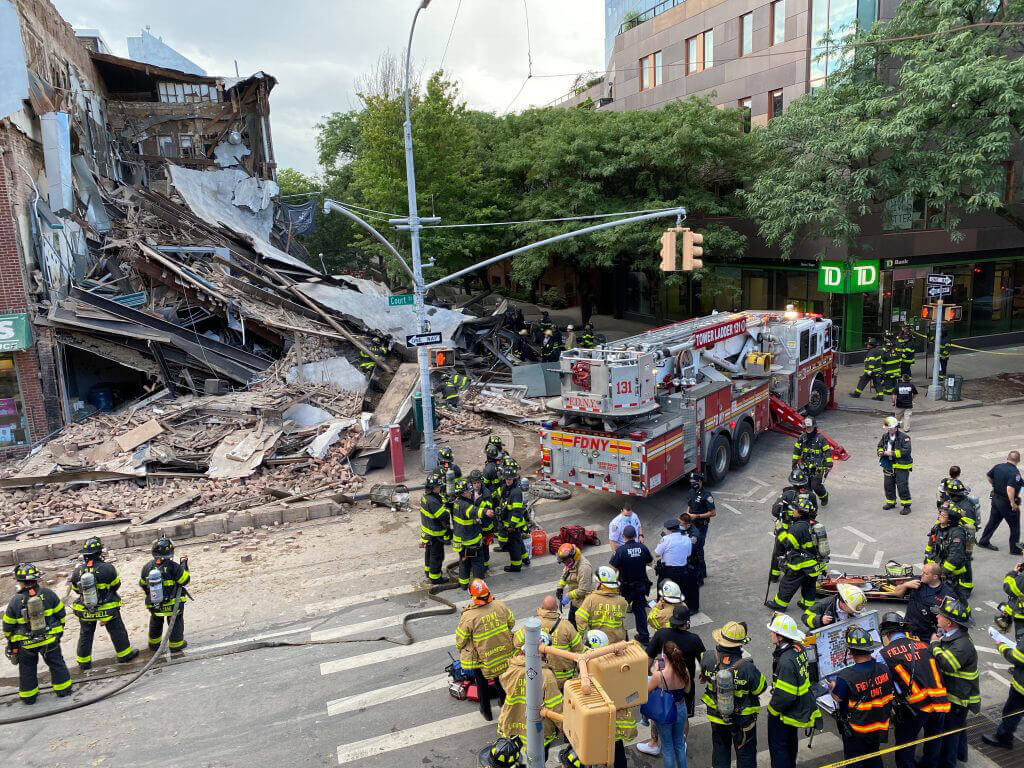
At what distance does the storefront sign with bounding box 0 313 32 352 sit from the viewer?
53.1 feet

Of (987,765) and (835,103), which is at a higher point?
(835,103)

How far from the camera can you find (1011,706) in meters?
6.82

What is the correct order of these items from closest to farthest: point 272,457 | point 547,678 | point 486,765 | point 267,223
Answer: point 486,765
point 547,678
point 272,457
point 267,223

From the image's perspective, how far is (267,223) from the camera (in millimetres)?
33969

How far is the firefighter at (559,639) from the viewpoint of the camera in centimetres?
648

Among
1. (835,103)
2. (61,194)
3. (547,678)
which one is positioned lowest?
(547,678)

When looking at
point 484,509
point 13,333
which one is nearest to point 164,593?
point 484,509

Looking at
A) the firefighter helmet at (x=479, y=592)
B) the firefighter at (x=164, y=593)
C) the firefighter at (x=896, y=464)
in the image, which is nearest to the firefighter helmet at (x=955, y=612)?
the firefighter helmet at (x=479, y=592)

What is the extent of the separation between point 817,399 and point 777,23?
52.0ft

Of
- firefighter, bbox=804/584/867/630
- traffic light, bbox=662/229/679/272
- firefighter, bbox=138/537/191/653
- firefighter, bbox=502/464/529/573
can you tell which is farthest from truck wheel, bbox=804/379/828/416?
firefighter, bbox=138/537/191/653

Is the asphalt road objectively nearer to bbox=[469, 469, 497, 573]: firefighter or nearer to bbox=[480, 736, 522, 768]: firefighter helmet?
bbox=[469, 469, 497, 573]: firefighter

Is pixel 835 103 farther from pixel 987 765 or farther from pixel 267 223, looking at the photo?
pixel 267 223

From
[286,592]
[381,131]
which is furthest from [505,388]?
[286,592]

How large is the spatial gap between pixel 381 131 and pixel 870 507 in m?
19.2
